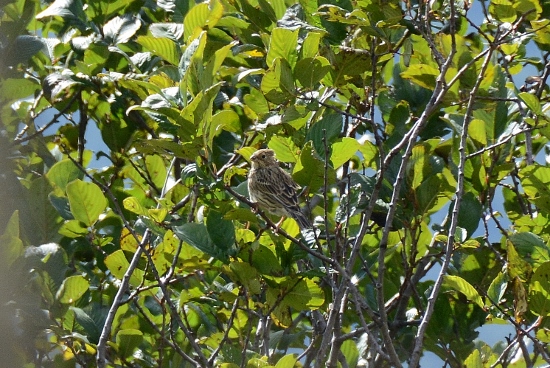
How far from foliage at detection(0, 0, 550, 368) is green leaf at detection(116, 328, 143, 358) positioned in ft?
0.03

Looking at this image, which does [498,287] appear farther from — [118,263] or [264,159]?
[264,159]

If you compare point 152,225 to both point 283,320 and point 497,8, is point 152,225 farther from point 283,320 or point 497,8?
point 497,8

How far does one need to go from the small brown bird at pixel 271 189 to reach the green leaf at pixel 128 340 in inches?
42.9

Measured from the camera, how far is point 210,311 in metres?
4.77

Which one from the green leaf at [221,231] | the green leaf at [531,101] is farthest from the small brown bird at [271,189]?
the green leaf at [531,101]

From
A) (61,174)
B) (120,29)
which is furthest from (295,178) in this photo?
(120,29)

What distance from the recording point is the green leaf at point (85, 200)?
160 inches

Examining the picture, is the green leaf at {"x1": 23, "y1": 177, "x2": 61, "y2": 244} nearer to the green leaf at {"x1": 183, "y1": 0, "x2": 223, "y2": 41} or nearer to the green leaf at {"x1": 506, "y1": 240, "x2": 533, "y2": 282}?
the green leaf at {"x1": 183, "y1": 0, "x2": 223, "y2": 41}

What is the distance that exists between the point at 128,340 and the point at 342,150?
158 cm

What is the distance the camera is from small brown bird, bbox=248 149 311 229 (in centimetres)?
504

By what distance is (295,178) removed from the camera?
3.66 metres

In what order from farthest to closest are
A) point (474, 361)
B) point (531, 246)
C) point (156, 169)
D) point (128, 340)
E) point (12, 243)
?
point (156, 169) < point (128, 340) < point (531, 246) < point (12, 243) < point (474, 361)

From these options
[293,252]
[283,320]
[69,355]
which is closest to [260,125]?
[293,252]

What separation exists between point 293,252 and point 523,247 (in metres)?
1.15
